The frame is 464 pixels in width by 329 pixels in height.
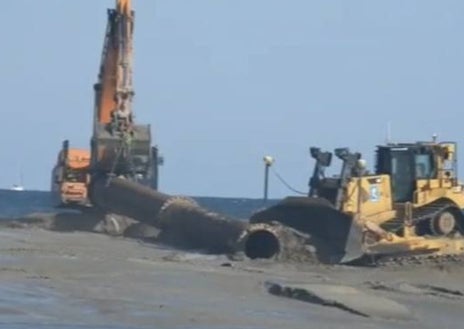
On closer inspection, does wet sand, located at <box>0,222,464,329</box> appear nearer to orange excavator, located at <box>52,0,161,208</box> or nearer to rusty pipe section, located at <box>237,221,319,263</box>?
rusty pipe section, located at <box>237,221,319,263</box>

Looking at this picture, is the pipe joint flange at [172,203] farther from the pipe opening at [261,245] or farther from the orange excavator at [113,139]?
the pipe opening at [261,245]

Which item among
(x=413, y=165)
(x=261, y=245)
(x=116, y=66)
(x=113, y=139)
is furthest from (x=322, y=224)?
(x=116, y=66)

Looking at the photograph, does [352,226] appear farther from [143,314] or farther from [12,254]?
[143,314]

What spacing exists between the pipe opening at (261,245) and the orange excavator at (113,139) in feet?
32.7

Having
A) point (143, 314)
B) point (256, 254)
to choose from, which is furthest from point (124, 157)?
point (143, 314)

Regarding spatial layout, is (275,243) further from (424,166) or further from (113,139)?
(113,139)

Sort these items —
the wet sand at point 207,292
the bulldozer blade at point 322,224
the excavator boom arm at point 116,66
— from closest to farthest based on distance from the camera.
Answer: the wet sand at point 207,292 → the bulldozer blade at point 322,224 → the excavator boom arm at point 116,66

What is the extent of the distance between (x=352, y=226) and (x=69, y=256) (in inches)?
240

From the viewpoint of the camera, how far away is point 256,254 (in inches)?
1217

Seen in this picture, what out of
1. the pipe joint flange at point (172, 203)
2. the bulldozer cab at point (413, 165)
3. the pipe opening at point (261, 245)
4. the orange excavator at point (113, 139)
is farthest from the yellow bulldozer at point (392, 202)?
the orange excavator at point (113, 139)

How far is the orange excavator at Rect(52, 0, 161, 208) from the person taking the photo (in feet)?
134

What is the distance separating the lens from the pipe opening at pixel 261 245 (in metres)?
30.5

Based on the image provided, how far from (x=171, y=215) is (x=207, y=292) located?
50.9ft

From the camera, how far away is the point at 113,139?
40.8 meters
